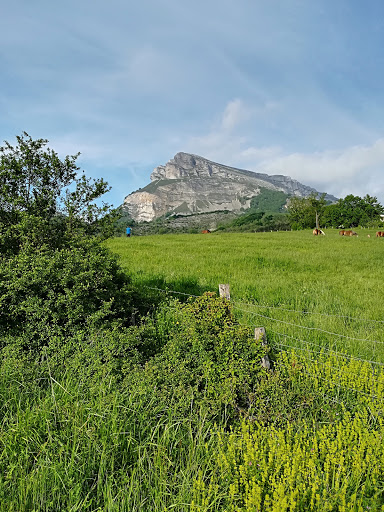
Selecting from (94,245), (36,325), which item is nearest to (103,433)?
(36,325)

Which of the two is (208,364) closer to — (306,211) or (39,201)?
(39,201)

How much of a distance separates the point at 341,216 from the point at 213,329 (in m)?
107

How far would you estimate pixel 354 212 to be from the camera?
97312mm

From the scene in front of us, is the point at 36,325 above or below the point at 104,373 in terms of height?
above

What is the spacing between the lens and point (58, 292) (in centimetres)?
594

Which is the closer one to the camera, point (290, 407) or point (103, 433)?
point (103, 433)

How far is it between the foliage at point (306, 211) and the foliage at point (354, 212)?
341 centimetres

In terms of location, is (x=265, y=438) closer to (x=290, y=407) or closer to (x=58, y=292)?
(x=290, y=407)

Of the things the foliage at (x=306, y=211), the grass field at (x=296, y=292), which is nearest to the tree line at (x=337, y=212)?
the foliage at (x=306, y=211)

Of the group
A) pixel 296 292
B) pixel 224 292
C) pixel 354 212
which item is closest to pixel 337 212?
pixel 354 212

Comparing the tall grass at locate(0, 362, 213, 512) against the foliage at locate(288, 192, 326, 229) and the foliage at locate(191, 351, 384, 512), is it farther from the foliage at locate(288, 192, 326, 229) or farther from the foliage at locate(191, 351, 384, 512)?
the foliage at locate(288, 192, 326, 229)

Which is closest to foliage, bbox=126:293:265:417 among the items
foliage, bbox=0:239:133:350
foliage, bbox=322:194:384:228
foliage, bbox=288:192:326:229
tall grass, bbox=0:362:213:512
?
tall grass, bbox=0:362:213:512

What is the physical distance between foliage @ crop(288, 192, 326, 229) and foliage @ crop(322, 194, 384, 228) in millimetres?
3411

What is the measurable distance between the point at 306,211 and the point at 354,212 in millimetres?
12996
